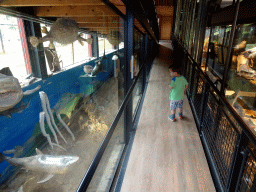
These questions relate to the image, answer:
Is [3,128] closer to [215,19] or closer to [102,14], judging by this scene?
[102,14]

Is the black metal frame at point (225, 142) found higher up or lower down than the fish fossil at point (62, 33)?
lower down

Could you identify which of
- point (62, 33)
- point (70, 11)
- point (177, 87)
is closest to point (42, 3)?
point (62, 33)

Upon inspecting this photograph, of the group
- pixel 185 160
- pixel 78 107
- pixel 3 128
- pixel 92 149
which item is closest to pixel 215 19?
pixel 185 160

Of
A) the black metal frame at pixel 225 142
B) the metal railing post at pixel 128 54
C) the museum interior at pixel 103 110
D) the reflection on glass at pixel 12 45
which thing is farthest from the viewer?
the metal railing post at pixel 128 54

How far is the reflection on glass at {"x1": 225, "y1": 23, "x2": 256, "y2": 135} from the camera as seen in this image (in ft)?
5.60

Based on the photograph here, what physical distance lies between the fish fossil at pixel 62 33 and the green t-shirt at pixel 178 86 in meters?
1.70

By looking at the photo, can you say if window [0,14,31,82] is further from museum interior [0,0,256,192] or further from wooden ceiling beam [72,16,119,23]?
wooden ceiling beam [72,16,119,23]

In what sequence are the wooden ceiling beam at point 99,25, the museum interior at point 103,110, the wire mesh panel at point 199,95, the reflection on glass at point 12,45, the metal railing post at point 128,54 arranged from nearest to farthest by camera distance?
1. the reflection on glass at point 12,45
2. the museum interior at point 103,110
3. the wooden ceiling beam at point 99,25
4. the metal railing post at point 128,54
5. the wire mesh panel at point 199,95

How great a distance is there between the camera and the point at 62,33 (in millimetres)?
1167

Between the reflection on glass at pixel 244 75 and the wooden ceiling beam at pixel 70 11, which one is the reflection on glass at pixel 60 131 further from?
the reflection on glass at pixel 244 75

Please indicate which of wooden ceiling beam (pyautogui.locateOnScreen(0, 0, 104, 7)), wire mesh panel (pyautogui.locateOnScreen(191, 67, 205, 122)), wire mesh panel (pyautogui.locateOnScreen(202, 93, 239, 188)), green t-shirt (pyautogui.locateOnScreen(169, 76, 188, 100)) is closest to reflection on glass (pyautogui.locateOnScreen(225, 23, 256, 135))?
wire mesh panel (pyautogui.locateOnScreen(202, 93, 239, 188))

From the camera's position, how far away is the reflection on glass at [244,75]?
1707 millimetres

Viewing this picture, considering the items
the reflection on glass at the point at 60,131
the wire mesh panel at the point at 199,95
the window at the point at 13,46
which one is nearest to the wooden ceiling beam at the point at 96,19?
the reflection on glass at the point at 60,131

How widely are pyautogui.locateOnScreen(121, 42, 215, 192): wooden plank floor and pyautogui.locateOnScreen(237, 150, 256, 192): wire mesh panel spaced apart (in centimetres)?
48
